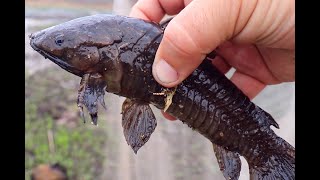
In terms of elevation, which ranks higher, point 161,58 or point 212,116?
point 161,58

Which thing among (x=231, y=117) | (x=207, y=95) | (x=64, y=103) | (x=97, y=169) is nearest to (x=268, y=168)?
(x=231, y=117)

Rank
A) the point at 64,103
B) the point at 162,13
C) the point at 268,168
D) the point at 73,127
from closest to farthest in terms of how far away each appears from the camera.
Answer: the point at 268,168, the point at 162,13, the point at 73,127, the point at 64,103

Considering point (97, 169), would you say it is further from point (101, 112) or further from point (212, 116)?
point (212, 116)

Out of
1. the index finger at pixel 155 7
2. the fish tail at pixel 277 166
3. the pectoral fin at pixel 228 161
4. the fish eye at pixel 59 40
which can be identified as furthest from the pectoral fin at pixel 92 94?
the index finger at pixel 155 7

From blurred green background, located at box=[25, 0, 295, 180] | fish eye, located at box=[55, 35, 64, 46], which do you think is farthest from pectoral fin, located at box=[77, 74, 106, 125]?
blurred green background, located at box=[25, 0, 295, 180]

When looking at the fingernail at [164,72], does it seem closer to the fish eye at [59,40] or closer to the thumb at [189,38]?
the thumb at [189,38]

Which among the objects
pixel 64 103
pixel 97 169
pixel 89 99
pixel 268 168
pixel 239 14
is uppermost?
pixel 239 14

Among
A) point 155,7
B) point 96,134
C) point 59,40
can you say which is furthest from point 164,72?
point 96,134
